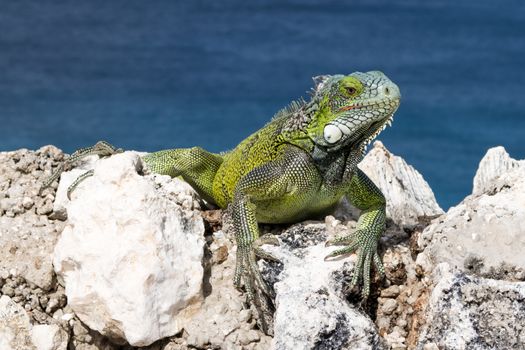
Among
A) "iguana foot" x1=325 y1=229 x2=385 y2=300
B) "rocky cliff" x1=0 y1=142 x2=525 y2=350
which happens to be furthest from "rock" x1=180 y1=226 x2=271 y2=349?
"iguana foot" x1=325 y1=229 x2=385 y2=300

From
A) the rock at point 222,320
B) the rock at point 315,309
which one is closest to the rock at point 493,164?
the rock at point 315,309

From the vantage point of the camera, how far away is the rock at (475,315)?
6707 millimetres

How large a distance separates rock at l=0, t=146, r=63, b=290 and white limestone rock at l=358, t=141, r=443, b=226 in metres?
3.15

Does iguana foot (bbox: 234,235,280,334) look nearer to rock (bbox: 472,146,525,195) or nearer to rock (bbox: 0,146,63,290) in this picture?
rock (bbox: 0,146,63,290)

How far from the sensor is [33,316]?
7.75m

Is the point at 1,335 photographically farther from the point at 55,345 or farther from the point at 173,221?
the point at 173,221

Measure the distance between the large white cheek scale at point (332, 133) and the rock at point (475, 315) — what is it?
1473 mm

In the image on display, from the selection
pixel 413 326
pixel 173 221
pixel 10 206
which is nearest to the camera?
pixel 413 326

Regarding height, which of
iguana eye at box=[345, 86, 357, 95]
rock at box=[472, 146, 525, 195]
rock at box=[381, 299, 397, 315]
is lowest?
rock at box=[381, 299, 397, 315]

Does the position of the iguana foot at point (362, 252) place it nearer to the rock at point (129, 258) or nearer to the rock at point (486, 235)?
the rock at point (486, 235)

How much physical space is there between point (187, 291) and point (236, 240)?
22.9 inches

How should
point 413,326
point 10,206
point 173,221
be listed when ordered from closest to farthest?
point 413,326, point 173,221, point 10,206

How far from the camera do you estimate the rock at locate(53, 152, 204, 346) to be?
743cm

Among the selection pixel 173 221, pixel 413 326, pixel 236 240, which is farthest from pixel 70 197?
pixel 413 326
